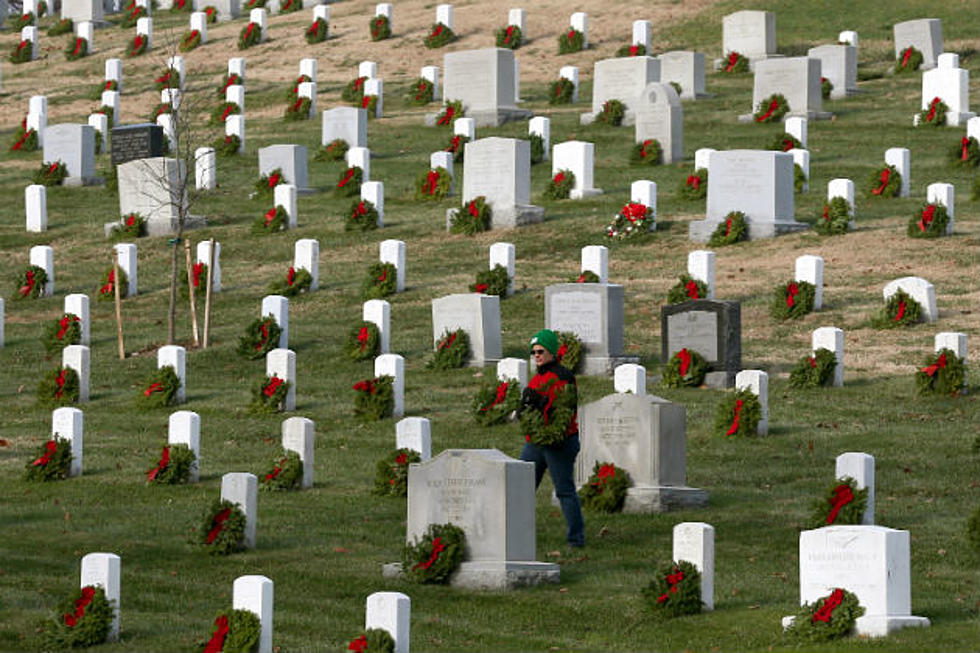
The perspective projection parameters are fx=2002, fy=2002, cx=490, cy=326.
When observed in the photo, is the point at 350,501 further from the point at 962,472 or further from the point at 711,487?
the point at 962,472

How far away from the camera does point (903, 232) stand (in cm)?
3042

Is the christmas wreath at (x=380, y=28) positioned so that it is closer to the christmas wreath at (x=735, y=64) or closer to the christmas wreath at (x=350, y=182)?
Result: the christmas wreath at (x=735, y=64)

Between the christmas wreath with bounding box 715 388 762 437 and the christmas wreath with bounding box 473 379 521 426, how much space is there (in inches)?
95.3

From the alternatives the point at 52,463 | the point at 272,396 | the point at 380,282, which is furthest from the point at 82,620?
the point at 380,282

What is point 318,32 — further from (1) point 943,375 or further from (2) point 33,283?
(1) point 943,375

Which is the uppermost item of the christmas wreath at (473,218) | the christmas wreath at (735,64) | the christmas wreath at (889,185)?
the christmas wreath at (735,64)

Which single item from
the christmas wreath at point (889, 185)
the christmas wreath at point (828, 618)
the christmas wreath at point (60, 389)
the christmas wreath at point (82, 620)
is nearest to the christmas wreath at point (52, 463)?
the christmas wreath at point (60, 389)

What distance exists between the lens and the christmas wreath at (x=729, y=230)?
102 ft

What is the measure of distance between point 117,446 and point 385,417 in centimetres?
314

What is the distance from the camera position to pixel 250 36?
5188cm

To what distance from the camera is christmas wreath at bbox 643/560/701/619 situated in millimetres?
15125

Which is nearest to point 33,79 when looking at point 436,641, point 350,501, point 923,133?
point 923,133

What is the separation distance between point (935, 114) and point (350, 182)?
11186 mm

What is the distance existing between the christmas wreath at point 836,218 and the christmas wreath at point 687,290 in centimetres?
392
